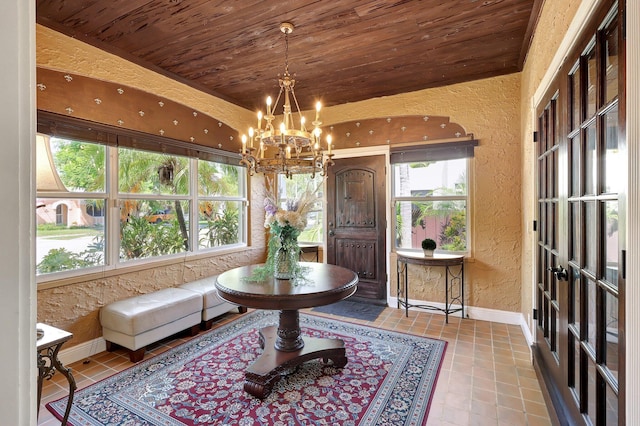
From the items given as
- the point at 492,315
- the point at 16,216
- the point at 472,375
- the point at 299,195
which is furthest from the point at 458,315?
the point at 16,216

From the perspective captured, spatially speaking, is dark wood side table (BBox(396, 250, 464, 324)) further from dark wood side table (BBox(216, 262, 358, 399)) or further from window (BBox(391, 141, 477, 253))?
dark wood side table (BBox(216, 262, 358, 399))

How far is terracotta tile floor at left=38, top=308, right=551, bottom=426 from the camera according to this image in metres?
1.93

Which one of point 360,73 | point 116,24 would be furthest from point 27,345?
point 360,73

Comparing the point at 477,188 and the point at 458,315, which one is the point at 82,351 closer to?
the point at 458,315

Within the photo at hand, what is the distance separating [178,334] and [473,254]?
133 inches

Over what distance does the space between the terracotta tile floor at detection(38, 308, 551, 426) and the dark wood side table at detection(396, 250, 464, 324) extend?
0.25 meters

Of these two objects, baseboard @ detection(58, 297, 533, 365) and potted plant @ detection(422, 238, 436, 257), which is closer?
baseboard @ detection(58, 297, 533, 365)

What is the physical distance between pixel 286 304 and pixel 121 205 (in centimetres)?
211

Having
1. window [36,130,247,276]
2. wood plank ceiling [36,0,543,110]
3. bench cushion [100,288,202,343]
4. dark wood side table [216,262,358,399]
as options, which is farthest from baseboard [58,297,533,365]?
wood plank ceiling [36,0,543,110]

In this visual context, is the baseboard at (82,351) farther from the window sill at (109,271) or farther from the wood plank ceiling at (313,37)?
the wood plank ceiling at (313,37)

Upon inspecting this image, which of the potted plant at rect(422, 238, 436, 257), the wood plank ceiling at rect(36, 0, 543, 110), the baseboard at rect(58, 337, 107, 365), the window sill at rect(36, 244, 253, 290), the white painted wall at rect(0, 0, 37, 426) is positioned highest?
the wood plank ceiling at rect(36, 0, 543, 110)

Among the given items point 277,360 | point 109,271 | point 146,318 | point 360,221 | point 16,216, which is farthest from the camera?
point 360,221

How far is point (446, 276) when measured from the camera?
355 centimetres

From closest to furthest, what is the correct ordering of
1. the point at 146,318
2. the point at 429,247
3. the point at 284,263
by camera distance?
the point at 284,263 → the point at 146,318 → the point at 429,247
